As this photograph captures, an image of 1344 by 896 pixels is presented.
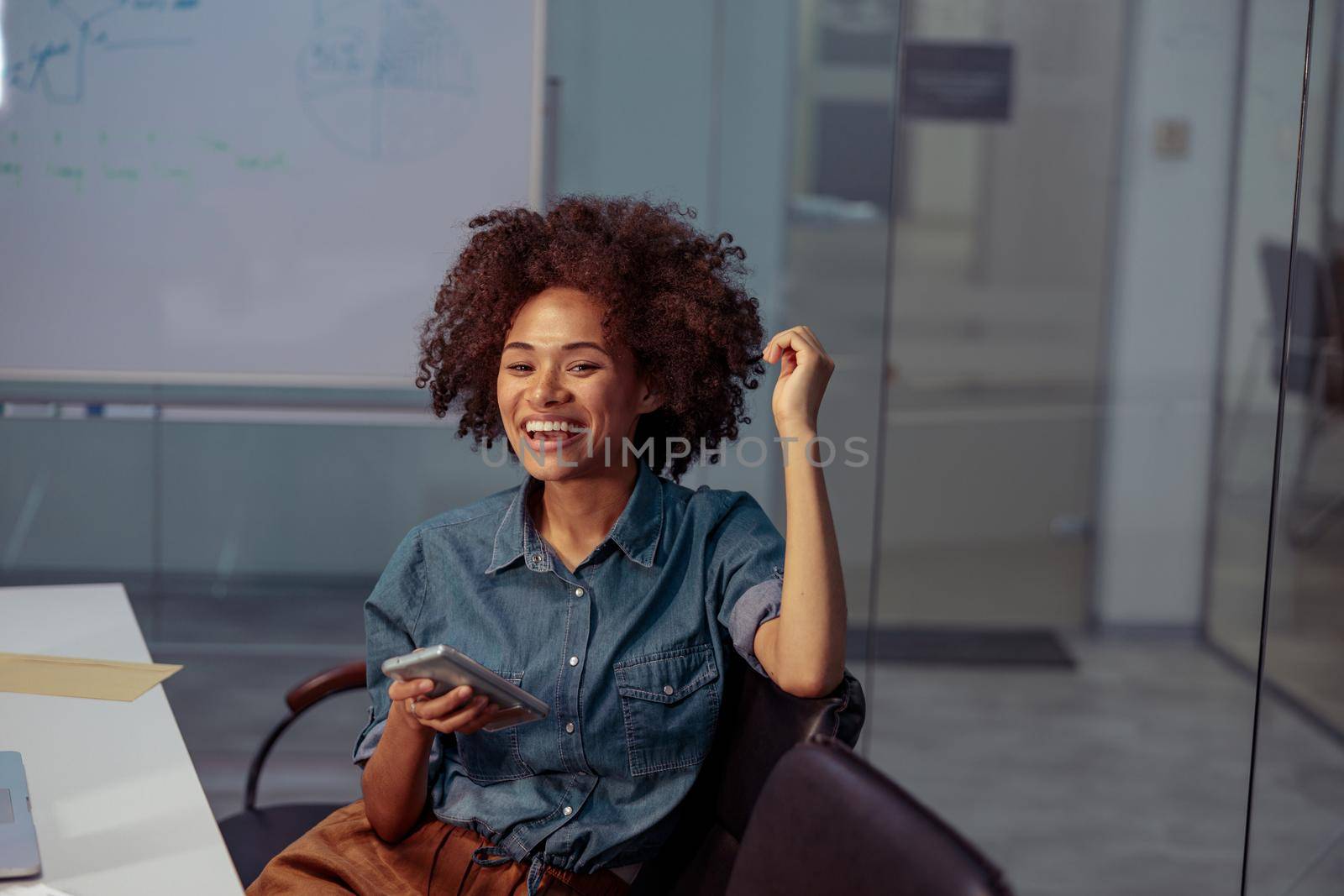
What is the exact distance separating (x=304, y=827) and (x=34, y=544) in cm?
161

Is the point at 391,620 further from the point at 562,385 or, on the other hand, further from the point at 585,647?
the point at 562,385

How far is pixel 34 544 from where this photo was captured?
323cm

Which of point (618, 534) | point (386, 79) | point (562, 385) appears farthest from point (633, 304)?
point (386, 79)

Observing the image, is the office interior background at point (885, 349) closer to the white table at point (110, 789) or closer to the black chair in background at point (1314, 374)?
the black chair in background at point (1314, 374)

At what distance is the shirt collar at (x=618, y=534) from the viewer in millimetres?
1620

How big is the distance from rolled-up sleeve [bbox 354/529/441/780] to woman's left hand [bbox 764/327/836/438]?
0.48 m

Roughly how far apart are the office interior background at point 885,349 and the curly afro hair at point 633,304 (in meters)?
1.37

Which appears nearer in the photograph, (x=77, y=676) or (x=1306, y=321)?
(x=77, y=676)

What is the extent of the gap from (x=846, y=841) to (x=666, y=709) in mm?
508

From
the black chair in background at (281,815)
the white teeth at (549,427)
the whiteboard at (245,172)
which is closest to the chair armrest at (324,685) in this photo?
the black chair in background at (281,815)

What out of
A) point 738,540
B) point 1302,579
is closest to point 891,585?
point 1302,579

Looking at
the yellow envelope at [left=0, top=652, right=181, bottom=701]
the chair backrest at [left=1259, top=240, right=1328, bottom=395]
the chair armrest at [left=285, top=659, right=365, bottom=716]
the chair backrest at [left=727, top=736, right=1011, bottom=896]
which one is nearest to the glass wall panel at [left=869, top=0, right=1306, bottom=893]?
the chair backrest at [left=1259, top=240, right=1328, bottom=395]

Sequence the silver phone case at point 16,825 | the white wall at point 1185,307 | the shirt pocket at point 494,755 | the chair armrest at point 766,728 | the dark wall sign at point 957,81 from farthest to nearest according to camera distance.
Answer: the dark wall sign at point 957,81, the white wall at point 1185,307, the shirt pocket at point 494,755, the chair armrest at point 766,728, the silver phone case at point 16,825

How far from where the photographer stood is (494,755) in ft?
5.24
